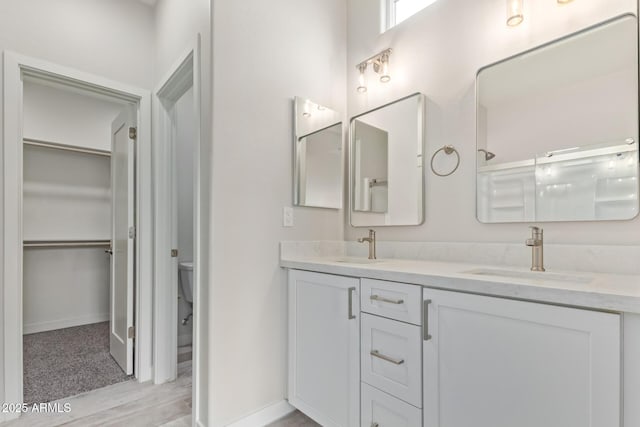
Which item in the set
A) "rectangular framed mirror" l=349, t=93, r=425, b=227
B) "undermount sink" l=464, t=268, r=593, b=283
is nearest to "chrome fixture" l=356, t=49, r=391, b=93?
"rectangular framed mirror" l=349, t=93, r=425, b=227

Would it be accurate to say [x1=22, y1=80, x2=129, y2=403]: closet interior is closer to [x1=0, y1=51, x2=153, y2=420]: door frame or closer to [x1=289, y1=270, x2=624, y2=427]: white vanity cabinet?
[x1=0, y1=51, x2=153, y2=420]: door frame

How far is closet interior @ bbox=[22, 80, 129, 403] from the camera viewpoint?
3375 mm

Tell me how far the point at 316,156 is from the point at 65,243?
3250 mm

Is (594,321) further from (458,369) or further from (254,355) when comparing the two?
(254,355)

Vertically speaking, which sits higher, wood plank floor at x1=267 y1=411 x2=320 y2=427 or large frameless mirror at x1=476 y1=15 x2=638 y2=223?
large frameless mirror at x1=476 y1=15 x2=638 y2=223

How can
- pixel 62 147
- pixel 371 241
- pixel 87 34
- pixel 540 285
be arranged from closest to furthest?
1. pixel 540 285
2. pixel 371 241
3. pixel 87 34
4. pixel 62 147

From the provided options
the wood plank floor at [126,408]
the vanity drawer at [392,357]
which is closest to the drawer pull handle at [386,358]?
the vanity drawer at [392,357]

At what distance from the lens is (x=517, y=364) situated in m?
0.95

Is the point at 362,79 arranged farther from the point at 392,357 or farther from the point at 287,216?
the point at 392,357

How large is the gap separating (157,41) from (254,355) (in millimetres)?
2405

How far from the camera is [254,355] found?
1.71m

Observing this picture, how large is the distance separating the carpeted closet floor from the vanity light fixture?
323 centimetres

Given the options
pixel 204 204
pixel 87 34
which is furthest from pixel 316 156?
pixel 87 34

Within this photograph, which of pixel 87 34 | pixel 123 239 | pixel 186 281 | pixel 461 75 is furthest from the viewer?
pixel 186 281
